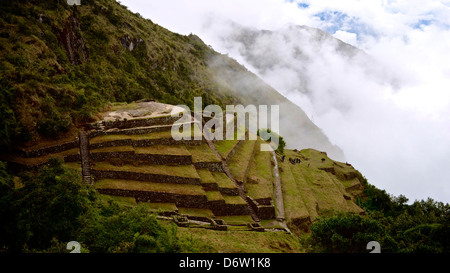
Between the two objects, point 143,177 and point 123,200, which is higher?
point 143,177

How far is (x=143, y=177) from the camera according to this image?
19312 mm

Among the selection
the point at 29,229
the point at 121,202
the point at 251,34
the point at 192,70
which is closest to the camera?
the point at 29,229

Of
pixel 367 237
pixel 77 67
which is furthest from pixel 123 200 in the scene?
pixel 77 67

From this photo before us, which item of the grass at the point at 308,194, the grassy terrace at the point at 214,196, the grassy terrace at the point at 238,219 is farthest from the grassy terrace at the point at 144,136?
the grass at the point at 308,194

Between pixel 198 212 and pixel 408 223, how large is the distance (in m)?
11.6

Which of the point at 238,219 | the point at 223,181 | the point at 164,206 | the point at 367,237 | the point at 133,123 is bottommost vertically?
the point at 367,237

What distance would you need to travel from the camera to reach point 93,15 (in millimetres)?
54344

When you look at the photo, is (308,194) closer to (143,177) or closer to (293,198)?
Answer: (293,198)

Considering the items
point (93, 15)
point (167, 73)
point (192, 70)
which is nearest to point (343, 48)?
point (192, 70)

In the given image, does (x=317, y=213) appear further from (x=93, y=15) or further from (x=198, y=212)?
(x=93, y=15)

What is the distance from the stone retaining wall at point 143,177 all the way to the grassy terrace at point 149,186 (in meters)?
0.28

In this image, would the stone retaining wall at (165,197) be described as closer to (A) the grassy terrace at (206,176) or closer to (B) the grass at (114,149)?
(A) the grassy terrace at (206,176)

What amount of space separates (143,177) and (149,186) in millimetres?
869

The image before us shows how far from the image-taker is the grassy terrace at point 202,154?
73.6 feet
